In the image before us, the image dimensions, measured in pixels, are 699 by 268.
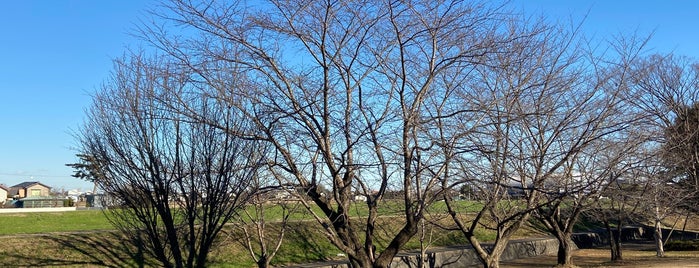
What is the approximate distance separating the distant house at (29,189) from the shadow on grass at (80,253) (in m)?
86.6

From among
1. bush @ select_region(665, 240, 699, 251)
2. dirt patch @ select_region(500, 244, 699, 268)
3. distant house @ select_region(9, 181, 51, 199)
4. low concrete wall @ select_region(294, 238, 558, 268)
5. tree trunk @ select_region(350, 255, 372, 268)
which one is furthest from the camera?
distant house @ select_region(9, 181, 51, 199)

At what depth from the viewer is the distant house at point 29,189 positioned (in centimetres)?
10025

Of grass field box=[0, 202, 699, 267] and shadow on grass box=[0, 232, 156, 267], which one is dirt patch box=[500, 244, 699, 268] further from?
shadow on grass box=[0, 232, 156, 267]

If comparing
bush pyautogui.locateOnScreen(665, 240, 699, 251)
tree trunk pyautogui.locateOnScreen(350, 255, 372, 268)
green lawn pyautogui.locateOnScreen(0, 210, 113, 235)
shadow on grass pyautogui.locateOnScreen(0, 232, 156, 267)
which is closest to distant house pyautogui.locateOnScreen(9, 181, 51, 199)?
green lawn pyautogui.locateOnScreen(0, 210, 113, 235)

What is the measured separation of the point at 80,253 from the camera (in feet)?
64.2

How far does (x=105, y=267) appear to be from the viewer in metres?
19.3

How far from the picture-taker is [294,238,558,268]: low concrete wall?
73.9 feet

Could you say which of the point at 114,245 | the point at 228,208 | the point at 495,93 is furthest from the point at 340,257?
the point at 228,208

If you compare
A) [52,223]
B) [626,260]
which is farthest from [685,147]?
[52,223]

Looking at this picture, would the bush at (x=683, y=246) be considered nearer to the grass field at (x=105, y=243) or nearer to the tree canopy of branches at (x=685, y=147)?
the grass field at (x=105, y=243)

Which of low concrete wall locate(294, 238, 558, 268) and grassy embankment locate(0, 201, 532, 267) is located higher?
grassy embankment locate(0, 201, 532, 267)

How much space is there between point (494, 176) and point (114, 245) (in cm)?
1387

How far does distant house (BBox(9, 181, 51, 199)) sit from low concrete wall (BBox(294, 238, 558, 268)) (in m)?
85.5

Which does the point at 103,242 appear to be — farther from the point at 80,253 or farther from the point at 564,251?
the point at 564,251
